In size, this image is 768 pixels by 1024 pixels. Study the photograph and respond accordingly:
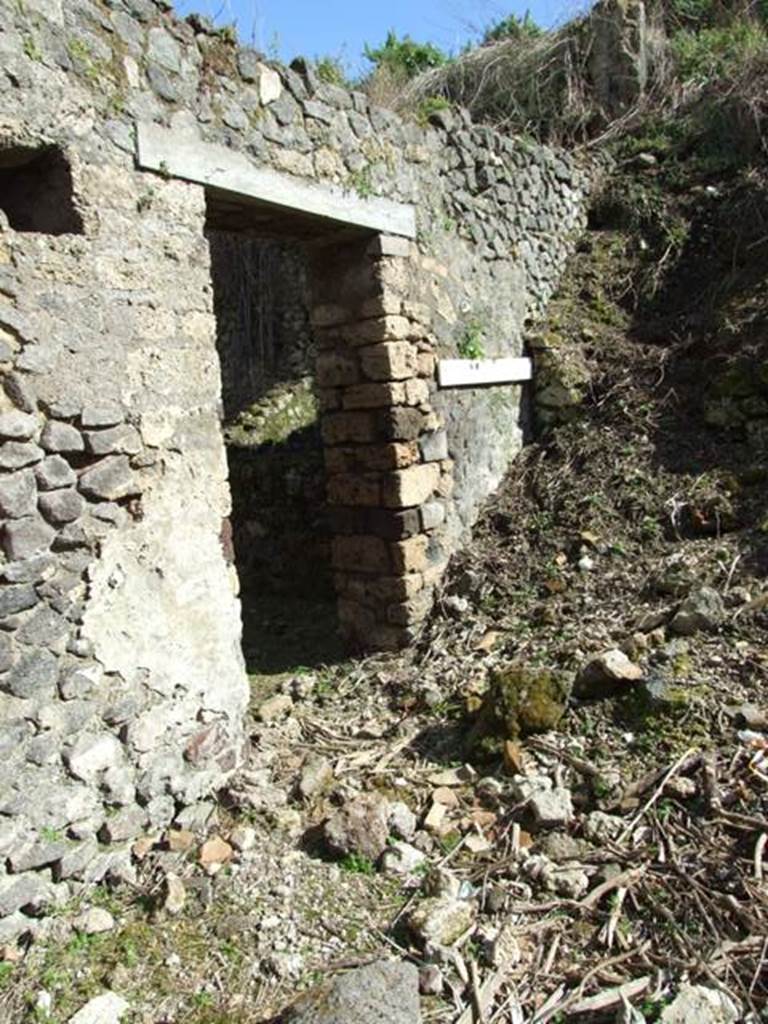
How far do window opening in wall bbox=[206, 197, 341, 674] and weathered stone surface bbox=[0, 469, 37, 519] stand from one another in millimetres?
1671

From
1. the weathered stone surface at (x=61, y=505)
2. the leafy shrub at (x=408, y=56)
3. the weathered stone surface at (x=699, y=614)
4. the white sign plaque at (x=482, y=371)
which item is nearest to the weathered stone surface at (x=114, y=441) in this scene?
the weathered stone surface at (x=61, y=505)

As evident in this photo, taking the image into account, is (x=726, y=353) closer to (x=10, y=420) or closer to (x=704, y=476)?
(x=704, y=476)

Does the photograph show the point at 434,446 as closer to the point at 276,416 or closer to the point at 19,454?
the point at 19,454

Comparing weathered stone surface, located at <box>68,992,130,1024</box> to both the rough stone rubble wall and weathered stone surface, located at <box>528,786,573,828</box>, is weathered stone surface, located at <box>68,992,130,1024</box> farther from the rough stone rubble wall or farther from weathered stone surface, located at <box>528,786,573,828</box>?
weathered stone surface, located at <box>528,786,573,828</box>

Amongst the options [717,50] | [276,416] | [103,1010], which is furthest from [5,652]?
[717,50]

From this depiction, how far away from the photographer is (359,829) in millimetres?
2879

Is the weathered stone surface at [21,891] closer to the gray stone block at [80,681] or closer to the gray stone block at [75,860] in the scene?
A: the gray stone block at [75,860]

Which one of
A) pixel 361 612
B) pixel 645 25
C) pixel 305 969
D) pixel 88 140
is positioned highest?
pixel 645 25

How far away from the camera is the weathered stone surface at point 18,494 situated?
2.47 meters

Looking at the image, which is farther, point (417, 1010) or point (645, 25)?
point (645, 25)

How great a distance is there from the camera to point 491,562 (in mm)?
4742

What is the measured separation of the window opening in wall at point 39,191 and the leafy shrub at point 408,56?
8.73 meters

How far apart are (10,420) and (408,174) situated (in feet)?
9.46

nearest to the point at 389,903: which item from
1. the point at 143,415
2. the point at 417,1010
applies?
the point at 417,1010
